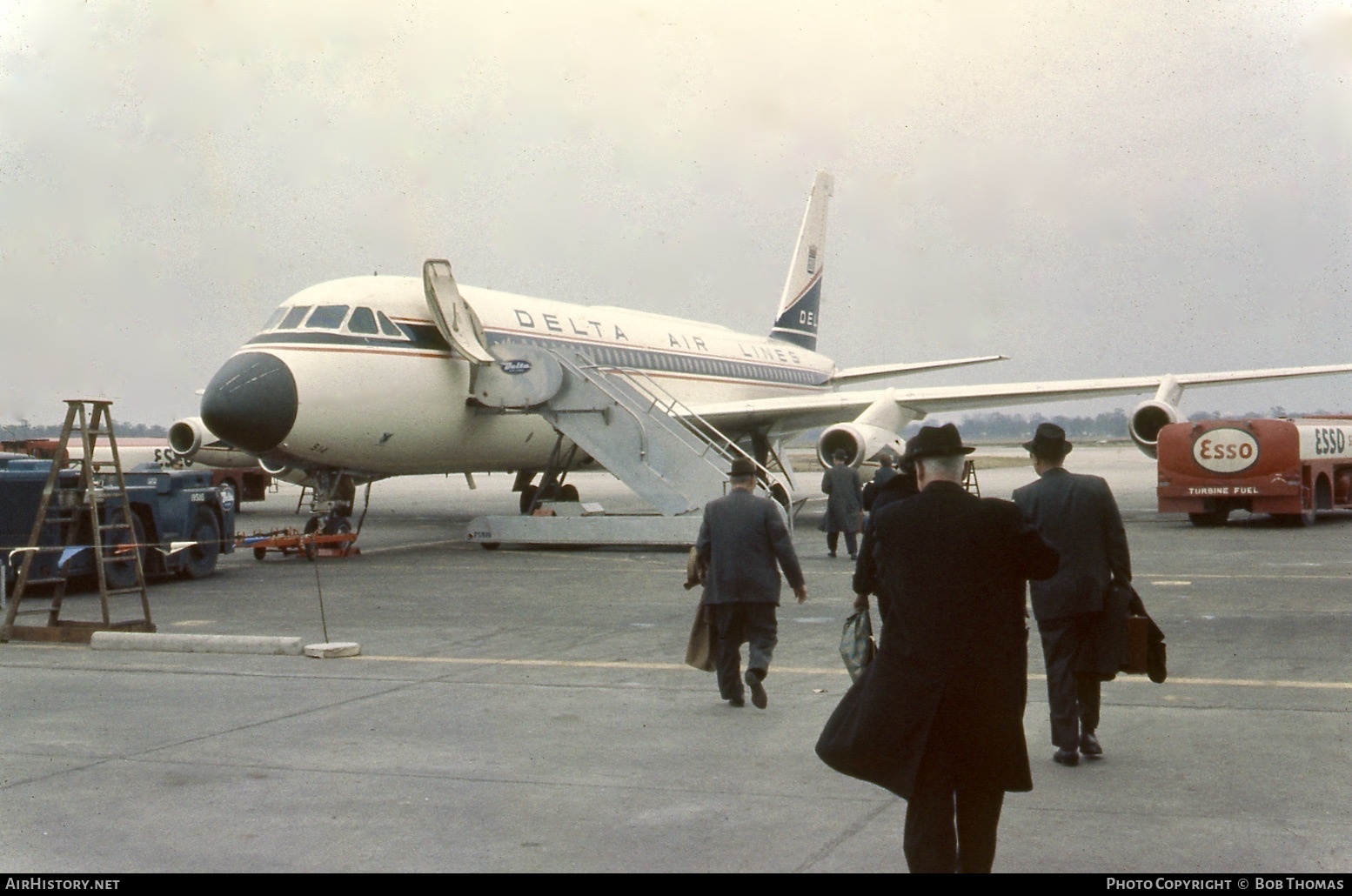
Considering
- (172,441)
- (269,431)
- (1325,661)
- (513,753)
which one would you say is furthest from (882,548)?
(172,441)

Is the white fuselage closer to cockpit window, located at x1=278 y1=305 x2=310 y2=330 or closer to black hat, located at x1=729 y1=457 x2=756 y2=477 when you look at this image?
cockpit window, located at x1=278 y1=305 x2=310 y2=330

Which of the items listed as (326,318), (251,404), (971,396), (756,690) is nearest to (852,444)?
(971,396)

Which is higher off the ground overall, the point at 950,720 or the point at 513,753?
the point at 950,720

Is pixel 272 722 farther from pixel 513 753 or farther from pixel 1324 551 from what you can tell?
pixel 1324 551

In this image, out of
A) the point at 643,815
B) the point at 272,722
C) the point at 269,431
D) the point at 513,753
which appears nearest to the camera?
the point at 643,815

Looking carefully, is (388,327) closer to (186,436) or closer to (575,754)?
(186,436)

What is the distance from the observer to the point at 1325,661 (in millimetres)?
10555

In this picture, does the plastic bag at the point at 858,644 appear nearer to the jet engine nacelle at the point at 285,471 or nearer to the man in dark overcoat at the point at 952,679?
the man in dark overcoat at the point at 952,679

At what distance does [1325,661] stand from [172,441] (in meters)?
23.4

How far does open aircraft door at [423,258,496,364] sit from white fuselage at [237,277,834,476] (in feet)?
1.08

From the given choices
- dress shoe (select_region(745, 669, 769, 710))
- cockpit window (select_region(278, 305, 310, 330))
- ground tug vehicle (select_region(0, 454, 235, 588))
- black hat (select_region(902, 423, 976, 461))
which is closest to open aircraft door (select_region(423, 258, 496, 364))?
cockpit window (select_region(278, 305, 310, 330))

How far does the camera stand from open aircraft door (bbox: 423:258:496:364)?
21.4 meters

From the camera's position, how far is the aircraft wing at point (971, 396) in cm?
2814

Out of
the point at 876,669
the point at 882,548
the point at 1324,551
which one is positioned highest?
the point at 882,548
